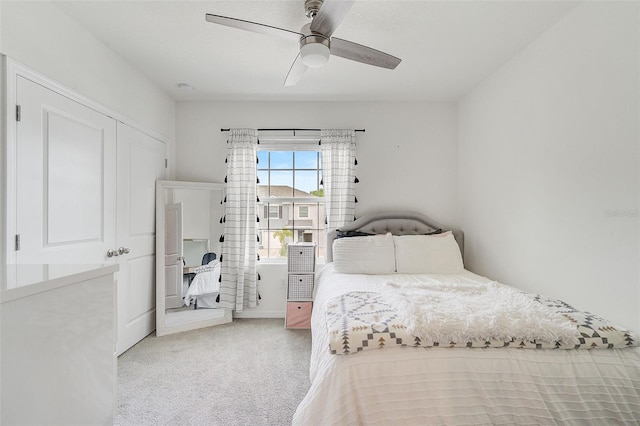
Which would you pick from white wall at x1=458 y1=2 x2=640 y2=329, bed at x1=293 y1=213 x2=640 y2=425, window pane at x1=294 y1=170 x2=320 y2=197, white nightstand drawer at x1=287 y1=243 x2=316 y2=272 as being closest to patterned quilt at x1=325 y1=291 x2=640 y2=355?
bed at x1=293 y1=213 x2=640 y2=425

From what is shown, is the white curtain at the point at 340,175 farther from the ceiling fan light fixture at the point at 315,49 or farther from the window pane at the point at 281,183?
the ceiling fan light fixture at the point at 315,49

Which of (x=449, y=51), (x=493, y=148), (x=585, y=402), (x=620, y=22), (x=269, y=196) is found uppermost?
(x=449, y=51)

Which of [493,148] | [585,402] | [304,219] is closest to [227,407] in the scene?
[585,402]

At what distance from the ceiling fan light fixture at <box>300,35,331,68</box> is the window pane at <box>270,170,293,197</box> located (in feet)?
6.52

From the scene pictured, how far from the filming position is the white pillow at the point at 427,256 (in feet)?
9.53

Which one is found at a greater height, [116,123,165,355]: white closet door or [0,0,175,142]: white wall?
[0,0,175,142]: white wall

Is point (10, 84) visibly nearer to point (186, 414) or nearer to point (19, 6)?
point (19, 6)

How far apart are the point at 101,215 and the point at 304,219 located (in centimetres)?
206

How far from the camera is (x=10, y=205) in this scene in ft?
5.41

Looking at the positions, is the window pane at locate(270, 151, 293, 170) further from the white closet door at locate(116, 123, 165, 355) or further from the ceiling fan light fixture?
the ceiling fan light fixture

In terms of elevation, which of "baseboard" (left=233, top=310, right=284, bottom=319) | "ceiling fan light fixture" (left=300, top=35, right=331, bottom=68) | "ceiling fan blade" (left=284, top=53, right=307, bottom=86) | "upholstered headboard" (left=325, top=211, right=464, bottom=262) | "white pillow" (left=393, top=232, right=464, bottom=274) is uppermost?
"ceiling fan blade" (left=284, top=53, right=307, bottom=86)

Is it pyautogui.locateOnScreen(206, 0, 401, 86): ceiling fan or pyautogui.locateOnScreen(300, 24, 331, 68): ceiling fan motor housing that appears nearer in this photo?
pyautogui.locateOnScreen(206, 0, 401, 86): ceiling fan

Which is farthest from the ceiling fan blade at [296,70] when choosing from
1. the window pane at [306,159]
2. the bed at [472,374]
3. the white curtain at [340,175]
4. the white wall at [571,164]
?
the white wall at [571,164]

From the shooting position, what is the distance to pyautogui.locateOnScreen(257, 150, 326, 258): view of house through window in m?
3.71
